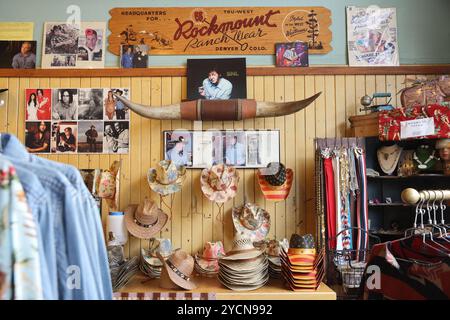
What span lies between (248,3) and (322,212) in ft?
5.85

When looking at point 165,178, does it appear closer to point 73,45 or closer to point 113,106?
point 113,106

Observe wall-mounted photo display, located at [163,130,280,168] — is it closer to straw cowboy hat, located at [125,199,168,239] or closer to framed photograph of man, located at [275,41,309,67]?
straw cowboy hat, located at [125,199,168,239]

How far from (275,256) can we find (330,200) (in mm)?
542

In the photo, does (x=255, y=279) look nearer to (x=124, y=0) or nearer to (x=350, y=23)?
(x=350, y=23)

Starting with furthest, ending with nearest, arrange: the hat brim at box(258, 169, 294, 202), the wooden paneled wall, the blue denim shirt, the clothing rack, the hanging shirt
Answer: the wooden paneled wall → the hat brim at box(258, 169, 294, 202) → the clothing rack → the blue denim shirt → the hanging shirt

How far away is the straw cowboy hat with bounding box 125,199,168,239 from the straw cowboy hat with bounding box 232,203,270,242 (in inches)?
22.2

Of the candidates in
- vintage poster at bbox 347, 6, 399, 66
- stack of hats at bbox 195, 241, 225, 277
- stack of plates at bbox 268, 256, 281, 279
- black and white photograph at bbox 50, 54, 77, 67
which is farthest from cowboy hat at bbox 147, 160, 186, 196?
vintage poster at bbox 347, 6, 399, 66

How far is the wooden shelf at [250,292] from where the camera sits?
2.07m

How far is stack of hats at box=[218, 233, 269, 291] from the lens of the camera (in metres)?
2.14

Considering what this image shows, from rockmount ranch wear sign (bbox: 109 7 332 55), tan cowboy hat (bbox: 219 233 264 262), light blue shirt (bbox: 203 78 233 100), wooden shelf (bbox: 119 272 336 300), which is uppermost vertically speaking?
rockmount ranch wear sign (bbox: 109 7 332 55)

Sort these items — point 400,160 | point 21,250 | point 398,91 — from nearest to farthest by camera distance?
point 21,250 → point 400,160 → point 398,91

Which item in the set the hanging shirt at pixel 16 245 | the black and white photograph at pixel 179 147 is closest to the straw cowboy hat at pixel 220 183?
the black and white photograph at pixel 179 147

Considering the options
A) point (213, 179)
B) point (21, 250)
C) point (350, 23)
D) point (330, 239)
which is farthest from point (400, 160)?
point (21, 250)
